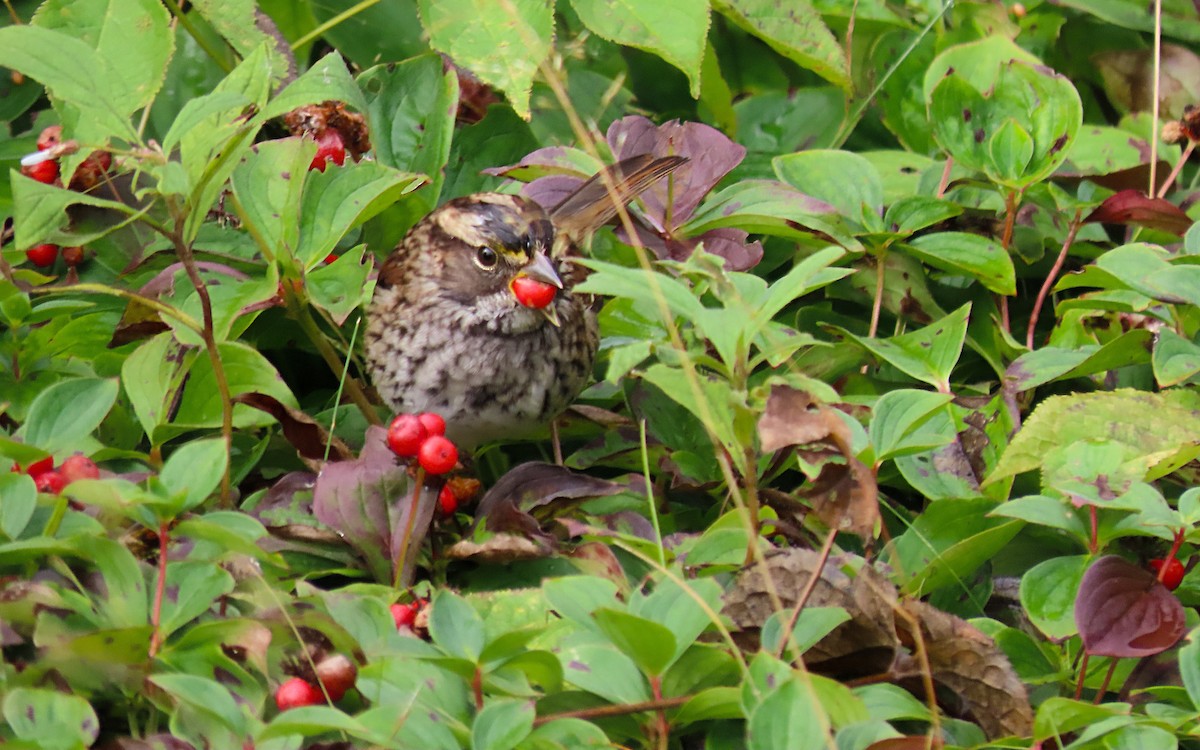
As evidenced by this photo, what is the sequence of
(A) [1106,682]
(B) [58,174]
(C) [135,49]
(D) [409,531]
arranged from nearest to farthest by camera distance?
(A) [1106,682] → (D) [409,531] → (C) [135,49] → (B) [58,174]

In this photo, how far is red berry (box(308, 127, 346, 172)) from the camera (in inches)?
118

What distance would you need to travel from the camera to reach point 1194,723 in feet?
6.18

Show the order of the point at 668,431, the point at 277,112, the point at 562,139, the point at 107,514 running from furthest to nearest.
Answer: the point at 562,139, the point at 668,431, the point at 277,112, the point at 107,514

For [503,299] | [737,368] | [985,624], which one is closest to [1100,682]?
[985,624]

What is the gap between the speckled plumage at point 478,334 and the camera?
2.84 m

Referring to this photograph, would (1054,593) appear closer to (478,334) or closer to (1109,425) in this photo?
(1109,425)

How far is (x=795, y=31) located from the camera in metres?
3.42

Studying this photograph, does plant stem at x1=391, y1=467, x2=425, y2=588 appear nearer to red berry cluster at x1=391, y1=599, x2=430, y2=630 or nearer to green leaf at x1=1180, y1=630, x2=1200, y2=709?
red berry cluster at x1=391, y1=599, x2=430, y2=630

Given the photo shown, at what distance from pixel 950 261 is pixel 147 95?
1.59 metres

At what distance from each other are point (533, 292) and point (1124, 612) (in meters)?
1.31

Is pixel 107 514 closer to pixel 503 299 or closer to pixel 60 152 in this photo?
pixel 60 152

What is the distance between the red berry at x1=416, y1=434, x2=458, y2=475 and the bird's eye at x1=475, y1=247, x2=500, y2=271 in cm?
83

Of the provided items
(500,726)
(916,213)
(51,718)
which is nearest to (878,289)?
(916,213)

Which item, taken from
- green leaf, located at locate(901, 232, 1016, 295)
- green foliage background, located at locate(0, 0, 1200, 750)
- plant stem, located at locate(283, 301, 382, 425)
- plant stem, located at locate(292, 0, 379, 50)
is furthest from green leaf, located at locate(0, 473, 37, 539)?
green leaf, located at locate(901, 232, 1016, 295)
